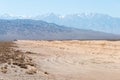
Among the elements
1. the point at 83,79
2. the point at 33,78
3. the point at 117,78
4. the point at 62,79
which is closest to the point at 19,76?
the point at 33,78

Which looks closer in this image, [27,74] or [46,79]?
[46,79]

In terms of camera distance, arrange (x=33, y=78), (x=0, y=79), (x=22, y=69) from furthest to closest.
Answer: (x=22, y=69) < (x=33, y=78) < (x=0, y=79)

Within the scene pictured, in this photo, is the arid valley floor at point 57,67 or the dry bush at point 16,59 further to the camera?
the dry bush at point 16,59

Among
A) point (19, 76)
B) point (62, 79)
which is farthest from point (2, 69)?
point (62, 79)

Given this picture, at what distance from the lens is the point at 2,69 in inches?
870

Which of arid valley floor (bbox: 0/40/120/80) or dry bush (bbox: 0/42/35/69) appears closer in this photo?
arid valley floor (bbox: 0/40/120/80)

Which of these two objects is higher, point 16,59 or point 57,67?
point 16,59

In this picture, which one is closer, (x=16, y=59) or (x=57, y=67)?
(x=57, y=67)

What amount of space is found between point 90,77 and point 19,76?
14.8 feet

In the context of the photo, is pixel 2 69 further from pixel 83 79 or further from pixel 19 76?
pixel 83 79

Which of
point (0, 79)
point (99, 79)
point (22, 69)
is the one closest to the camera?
point (0, 79)

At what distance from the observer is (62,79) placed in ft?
67.1

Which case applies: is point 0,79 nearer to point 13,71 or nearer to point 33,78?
point 33,78

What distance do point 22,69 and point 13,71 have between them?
1.59m
